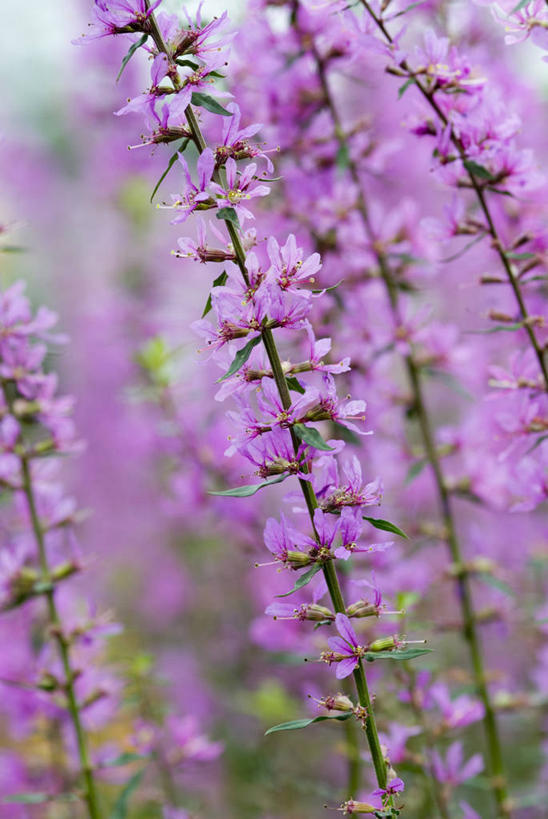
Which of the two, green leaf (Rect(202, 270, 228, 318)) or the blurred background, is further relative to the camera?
the blurred background

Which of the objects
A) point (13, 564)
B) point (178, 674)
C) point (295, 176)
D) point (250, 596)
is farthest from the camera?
point (178, 674)

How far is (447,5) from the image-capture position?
216 centimetres

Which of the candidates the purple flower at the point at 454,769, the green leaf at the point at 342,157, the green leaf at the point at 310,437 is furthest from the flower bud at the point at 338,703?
the green leaf at the point at 342,157

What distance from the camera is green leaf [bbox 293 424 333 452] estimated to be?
988 millimetres

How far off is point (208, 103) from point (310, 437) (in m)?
0.42

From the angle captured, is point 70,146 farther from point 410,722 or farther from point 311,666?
point 410,722

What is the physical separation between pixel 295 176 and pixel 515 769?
6.78 feet

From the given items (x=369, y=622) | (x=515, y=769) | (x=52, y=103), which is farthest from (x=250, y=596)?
(x=52, y=103)

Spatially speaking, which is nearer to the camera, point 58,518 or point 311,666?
point 58,518

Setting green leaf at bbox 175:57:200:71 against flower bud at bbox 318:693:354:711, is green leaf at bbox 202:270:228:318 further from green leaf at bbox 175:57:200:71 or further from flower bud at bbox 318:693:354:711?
flower bud at bbox 318:693:354:711

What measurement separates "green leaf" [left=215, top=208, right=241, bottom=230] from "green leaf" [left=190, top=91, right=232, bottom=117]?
0.12 m

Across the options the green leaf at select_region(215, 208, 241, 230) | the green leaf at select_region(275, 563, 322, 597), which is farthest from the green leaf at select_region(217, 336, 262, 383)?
the green leaf at select_region(275, 563, 322, 597)

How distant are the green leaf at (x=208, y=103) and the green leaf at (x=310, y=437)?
385 mm

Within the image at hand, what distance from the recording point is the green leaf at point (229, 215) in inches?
39.6
